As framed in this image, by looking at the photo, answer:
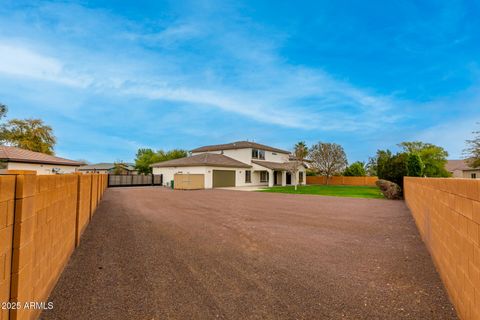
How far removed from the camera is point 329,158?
137 ft

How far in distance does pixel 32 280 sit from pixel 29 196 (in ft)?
3.18

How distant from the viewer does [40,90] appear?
20.0 m

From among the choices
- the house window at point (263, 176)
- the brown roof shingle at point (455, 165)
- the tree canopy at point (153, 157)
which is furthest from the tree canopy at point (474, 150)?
the tree canopy at point (153, 157)

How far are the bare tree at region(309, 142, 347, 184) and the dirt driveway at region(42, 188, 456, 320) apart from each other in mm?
34776

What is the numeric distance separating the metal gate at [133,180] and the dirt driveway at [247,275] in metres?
26.7

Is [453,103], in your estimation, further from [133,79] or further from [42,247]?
[42,247]

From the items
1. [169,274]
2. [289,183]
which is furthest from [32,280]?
[289,183]

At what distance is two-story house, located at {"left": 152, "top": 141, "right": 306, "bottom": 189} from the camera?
31391mm

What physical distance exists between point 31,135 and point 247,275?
47716 millimetres

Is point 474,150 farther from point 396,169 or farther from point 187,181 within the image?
point 187,181

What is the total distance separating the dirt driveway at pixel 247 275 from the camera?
3.38 m

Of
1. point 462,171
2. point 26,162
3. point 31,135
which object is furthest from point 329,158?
point 31,135

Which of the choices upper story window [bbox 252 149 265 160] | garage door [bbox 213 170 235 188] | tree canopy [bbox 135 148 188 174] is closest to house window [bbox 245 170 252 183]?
upper story window [bbox 252 149 265 160]

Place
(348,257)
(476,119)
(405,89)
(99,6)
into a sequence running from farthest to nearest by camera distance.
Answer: (405,89), (476,119), (99,6), (348,257)
